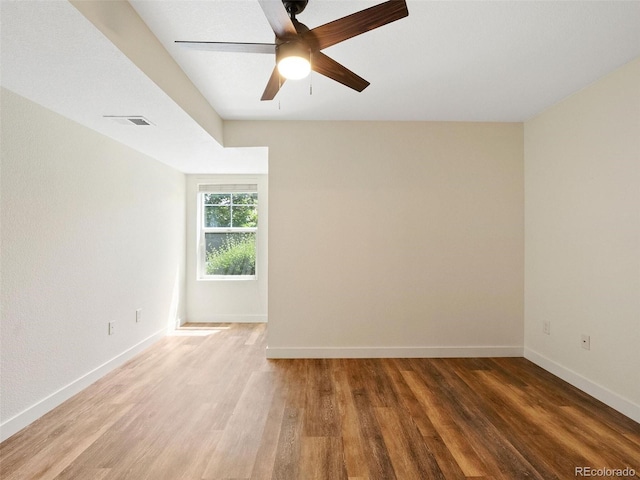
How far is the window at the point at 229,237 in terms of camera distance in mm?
5078

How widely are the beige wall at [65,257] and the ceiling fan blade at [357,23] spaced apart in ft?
6.63

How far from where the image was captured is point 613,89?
2.51 meters

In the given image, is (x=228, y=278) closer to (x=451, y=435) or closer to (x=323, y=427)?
(x=323, y=427)

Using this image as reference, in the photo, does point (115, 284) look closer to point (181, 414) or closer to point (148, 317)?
point (148, 317)

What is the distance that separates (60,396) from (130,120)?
2.18 metres

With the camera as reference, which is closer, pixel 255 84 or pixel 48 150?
pixel 48 150

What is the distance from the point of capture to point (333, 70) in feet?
6.06

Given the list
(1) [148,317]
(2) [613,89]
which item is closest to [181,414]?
(1) [148,317]

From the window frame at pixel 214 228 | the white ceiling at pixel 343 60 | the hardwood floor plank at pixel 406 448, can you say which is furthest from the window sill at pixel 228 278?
the hardwood floor plank at pixel 406 448

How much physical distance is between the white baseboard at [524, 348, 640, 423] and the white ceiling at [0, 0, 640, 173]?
2397 mm

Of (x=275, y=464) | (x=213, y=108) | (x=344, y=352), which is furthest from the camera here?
(x=344, y=352)

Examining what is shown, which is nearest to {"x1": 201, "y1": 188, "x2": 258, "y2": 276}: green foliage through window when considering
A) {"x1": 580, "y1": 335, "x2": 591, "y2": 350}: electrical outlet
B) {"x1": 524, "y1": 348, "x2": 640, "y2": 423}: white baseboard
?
{"x1": 524, "y1": 348, "x2": 640, "y2": 423}: white baseboard

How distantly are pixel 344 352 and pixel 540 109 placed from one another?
3094 mm

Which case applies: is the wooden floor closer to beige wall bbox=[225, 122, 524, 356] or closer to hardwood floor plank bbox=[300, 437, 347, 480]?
hardwood floor plank bbox=[300, 437, 347, 480]
